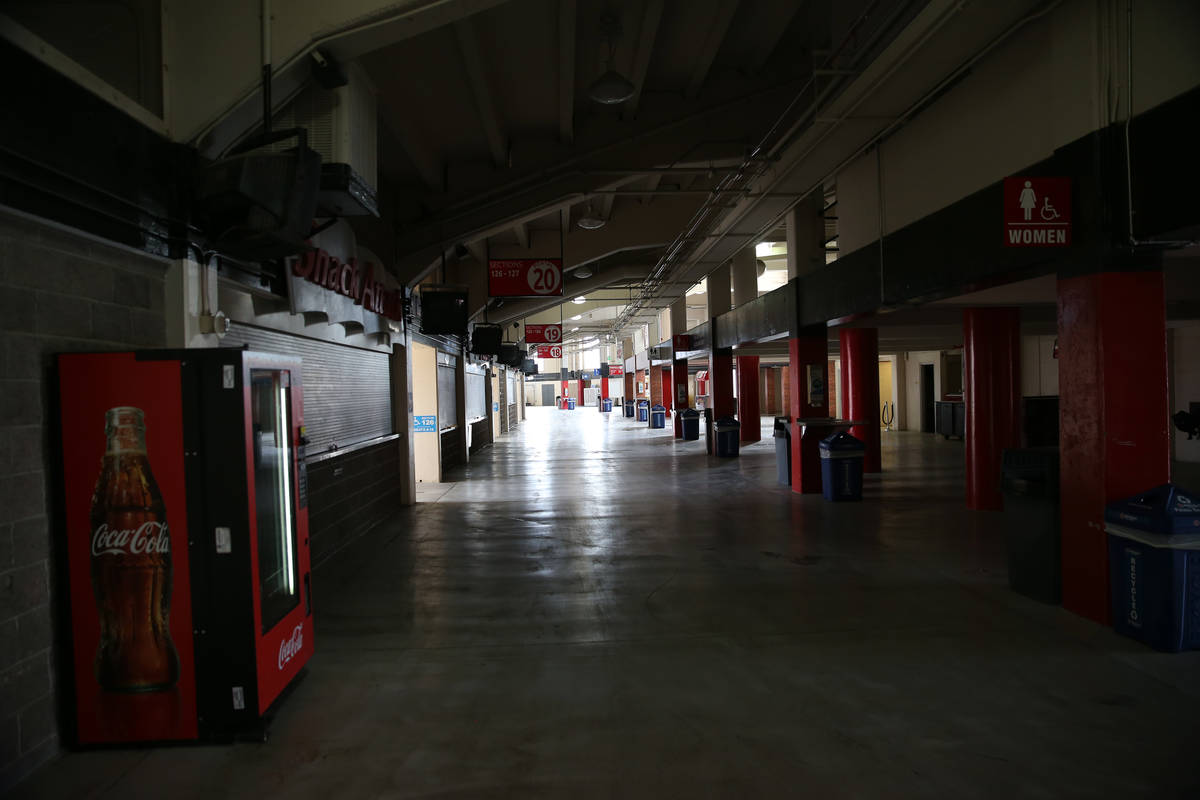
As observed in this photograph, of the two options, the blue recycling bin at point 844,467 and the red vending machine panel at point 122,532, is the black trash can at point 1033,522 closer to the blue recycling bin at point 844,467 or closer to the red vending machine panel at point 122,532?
the blue recycling bin at point 844,467

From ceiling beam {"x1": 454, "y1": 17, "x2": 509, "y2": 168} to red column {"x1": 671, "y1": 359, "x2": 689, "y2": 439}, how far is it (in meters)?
13.3

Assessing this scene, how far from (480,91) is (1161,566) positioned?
6733 millimetres

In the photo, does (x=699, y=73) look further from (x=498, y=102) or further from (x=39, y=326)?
(x=39, y=326)

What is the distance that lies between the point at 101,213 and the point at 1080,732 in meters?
5.34

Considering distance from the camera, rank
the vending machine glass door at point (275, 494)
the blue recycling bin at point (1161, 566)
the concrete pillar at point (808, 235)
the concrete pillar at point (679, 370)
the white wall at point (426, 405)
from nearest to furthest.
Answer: the vending machine glass door at point (275, 494) → the blue recycling bin at point (1161, 566) → the concrete pillar at point (808, 235) → the white wall at point (426, 405) → the concrete pillar at point (679, 370)

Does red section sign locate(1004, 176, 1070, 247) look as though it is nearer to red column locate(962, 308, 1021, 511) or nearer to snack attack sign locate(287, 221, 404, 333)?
red column locate(962, 308, 1021, 511)

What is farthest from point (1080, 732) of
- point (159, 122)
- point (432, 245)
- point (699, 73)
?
point (432, 245)

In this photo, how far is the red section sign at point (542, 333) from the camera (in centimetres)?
2039

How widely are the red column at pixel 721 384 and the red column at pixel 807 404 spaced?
18.2 ft

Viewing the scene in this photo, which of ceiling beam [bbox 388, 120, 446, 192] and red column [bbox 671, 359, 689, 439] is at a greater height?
ceiling beam [bbox 388, 120, 446, 192]

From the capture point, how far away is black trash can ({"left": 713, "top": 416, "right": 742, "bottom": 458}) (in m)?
15.5

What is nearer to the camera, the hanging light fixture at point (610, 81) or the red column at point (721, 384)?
the hanging light fixture at point (610, 81)

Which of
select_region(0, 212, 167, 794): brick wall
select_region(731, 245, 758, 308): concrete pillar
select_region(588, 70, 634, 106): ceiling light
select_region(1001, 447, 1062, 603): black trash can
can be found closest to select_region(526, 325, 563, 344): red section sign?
select_region(731, 245, 758, 308): concrete pillar

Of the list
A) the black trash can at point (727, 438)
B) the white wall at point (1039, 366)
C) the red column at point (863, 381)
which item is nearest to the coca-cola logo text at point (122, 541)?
the red column at point (863, 381)
